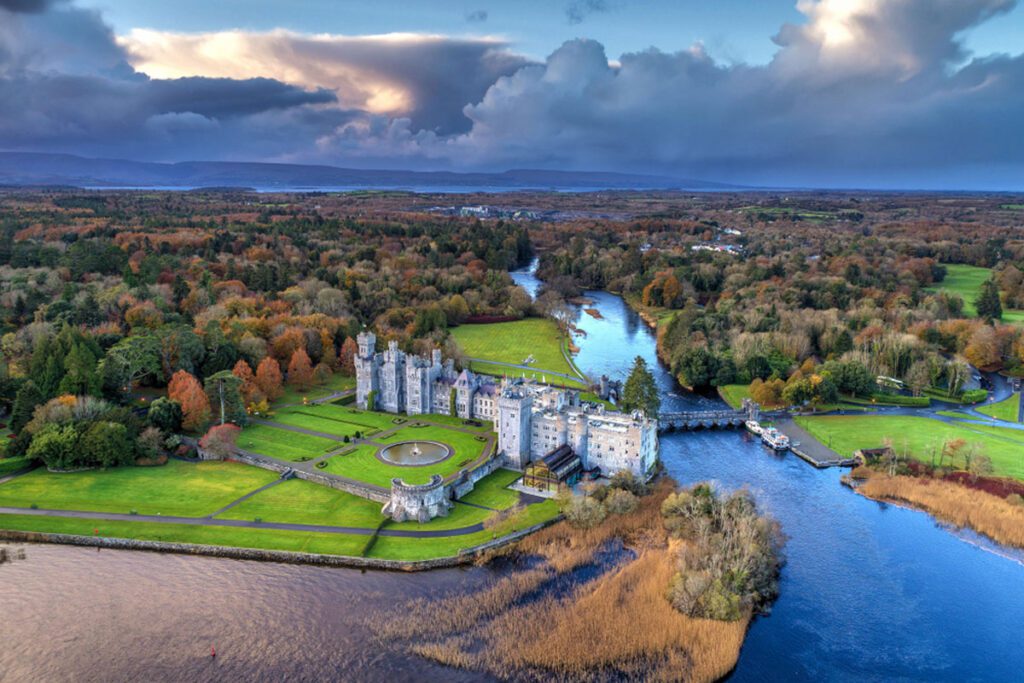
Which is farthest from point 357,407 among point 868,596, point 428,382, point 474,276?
point 474,276

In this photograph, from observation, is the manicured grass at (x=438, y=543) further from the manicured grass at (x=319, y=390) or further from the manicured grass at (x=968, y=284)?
the manicured grass at (x=968, y=284)

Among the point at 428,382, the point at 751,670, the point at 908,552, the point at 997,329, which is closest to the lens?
the point at 751,670

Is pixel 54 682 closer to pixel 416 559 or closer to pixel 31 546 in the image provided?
pixel 31 546

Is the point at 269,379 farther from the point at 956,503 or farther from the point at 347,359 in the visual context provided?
the point at 956,503

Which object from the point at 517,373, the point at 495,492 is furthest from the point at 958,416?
the point at 495,492

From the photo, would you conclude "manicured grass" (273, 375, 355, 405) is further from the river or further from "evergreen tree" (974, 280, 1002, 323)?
"evergreen tree" (974, 280, 1002, 323)

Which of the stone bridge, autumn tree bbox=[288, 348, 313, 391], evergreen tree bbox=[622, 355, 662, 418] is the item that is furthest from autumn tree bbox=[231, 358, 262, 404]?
the stone bridge
